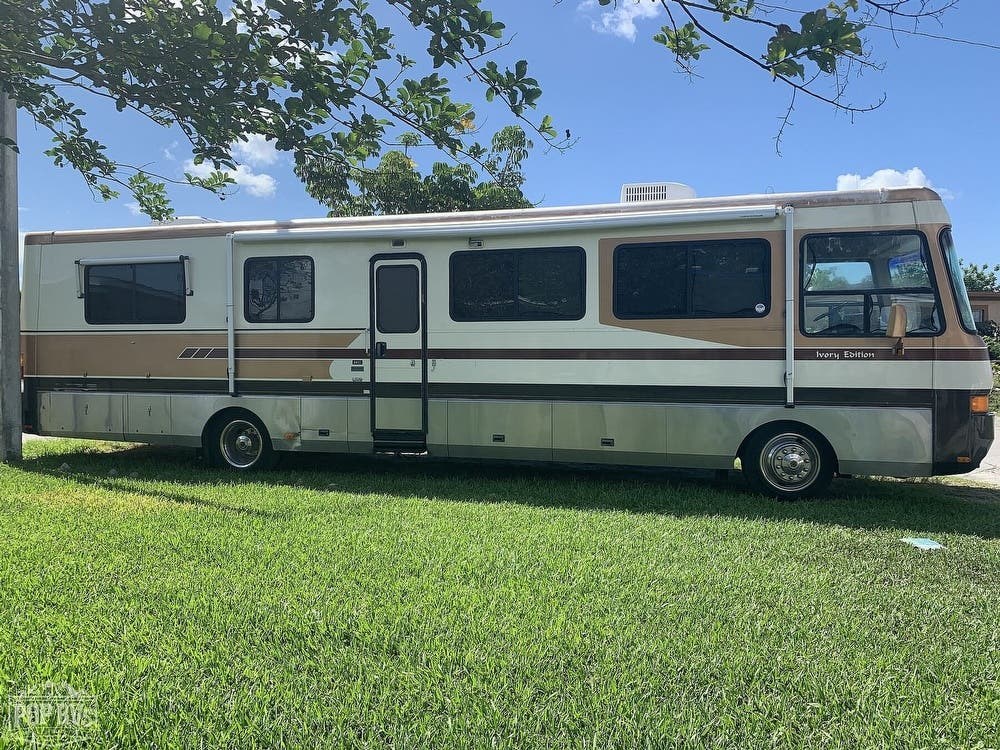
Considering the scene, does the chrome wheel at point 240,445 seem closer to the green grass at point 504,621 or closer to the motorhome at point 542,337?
the motorhome at point 542,337

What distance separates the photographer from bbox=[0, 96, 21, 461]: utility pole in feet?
28.0

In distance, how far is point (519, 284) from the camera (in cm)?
719

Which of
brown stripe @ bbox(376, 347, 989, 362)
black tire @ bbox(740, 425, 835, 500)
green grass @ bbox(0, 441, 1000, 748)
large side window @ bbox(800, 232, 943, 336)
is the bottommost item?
green grass @ bbox(0, 441, 1000, 748)

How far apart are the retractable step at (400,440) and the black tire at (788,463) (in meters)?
3.32

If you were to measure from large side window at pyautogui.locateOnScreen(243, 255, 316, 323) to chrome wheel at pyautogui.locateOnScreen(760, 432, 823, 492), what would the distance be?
4.96 metres

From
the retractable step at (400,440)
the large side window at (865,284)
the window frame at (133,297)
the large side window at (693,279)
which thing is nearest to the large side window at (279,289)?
the window frame at (133,297)

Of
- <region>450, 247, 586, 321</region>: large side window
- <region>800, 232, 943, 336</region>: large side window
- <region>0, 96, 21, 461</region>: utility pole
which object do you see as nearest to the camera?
<region>800, 232, 943, 336</region>: large side window

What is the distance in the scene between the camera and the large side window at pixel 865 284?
20.4 feet

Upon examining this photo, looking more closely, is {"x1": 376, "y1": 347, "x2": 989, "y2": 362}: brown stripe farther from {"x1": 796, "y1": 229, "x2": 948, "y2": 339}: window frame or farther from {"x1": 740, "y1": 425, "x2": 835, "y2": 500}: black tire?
{"x1": 740, "y1": 425, "x2": 835, "y2": 500}: black tire

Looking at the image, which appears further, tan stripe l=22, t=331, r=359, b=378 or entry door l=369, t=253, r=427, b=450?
tan stripe l=22, t=331, r=359, b=378

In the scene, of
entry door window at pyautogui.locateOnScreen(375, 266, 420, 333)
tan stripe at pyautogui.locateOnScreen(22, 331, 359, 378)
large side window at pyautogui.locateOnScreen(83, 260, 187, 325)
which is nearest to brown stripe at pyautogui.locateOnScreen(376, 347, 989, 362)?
entry door window at pyautogui.locateOnScreen(375, 266, 420, 333)

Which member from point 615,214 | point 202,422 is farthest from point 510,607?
point 202,422

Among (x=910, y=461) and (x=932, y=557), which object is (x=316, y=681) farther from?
(x=910, y=461)

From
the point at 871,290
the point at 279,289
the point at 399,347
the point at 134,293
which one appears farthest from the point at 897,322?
the point at 134,293
